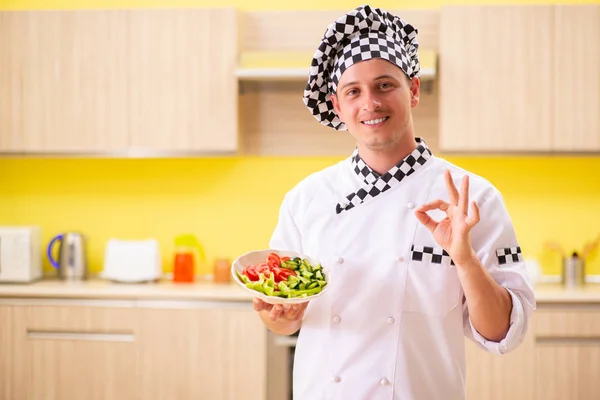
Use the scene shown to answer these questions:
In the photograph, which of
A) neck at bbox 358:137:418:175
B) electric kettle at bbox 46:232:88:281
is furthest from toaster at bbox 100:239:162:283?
neck at bbox 358:137:418:175

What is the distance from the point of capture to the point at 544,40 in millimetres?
3371

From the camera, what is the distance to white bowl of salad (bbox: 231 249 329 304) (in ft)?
4.87

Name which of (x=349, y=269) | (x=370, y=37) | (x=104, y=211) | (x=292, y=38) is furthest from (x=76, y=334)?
(x=370, y=37)

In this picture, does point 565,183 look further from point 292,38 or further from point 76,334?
point 76,334

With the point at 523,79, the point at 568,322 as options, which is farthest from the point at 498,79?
the point at 568,322

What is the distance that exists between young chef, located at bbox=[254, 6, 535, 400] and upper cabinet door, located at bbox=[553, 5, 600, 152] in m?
1.99

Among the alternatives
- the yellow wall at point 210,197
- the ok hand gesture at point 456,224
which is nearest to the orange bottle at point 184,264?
the yellow wall at point 210,197

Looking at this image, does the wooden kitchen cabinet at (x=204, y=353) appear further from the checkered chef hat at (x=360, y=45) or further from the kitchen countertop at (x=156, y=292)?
the checkered chef hat at (x=360, y=45)

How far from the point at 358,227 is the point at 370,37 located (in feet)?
1.42

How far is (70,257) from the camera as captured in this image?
3.73 metres

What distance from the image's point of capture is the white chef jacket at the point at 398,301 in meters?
1.52

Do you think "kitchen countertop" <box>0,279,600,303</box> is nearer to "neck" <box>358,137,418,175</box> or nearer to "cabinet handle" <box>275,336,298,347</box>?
"cabinet handle" <box>275,336,298,347</box>

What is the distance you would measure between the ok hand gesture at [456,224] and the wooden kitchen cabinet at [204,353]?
1996 millimetres

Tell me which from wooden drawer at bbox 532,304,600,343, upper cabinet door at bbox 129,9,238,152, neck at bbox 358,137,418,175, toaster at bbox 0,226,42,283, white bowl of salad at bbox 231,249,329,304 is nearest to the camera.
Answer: white bowl of salad at bbox 231,249,329,304
